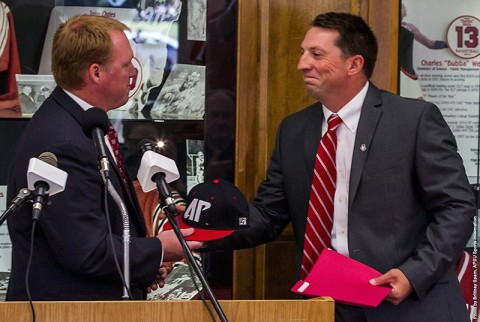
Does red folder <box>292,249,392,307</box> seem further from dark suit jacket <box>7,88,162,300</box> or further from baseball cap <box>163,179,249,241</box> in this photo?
dark suit jacket <box>7,88,162,300</box>

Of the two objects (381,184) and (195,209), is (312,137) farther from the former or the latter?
(195,209)

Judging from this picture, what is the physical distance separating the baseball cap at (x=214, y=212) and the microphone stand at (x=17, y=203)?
3.57 feet

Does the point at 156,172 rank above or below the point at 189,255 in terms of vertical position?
above

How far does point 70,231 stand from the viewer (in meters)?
3.72

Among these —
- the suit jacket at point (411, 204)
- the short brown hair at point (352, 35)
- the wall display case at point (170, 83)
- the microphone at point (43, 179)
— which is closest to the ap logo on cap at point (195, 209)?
the suit jacket at point (411, 204)

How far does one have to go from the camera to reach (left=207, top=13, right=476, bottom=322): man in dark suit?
421 centimetres

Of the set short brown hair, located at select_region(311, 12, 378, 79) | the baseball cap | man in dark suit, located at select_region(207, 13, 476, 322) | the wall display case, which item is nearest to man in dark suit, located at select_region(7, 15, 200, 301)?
the baseball cap

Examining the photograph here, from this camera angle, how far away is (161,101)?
504 centimetres

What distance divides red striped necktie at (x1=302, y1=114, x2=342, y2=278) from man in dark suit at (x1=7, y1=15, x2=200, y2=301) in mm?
610

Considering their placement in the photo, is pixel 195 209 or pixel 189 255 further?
pixel 195 209

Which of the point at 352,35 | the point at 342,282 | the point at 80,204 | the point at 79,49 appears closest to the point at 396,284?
the point at 342,282

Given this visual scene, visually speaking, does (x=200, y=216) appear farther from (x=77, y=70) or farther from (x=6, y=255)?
(x=6, y=255)

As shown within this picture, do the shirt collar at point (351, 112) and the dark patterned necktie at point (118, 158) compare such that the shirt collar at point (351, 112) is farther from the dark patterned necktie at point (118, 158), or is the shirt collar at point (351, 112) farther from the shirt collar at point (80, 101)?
the shirt collar at point (80, 101)

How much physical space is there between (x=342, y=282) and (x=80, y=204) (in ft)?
3.33
